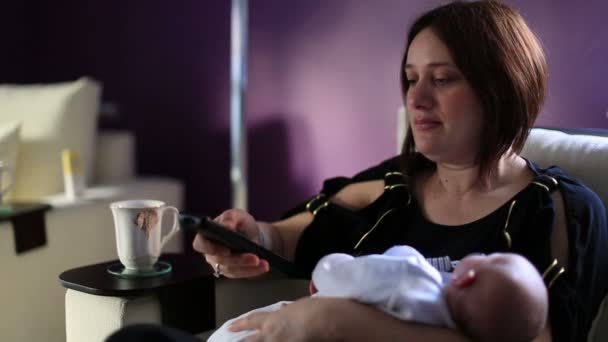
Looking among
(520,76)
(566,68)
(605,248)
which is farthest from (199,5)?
(605,248)

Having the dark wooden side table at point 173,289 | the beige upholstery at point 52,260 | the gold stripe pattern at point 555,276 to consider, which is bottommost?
the beige upholstery at point 52,260

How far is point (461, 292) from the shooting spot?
1.06 metres

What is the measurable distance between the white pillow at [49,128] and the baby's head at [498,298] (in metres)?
1.76

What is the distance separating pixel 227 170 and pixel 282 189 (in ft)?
1.18

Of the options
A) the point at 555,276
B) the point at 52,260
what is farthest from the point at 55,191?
the point at 555,276

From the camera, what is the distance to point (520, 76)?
4.42ft

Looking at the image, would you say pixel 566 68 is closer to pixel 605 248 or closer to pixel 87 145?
pixel 605 248

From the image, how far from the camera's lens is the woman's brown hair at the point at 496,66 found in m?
1.34

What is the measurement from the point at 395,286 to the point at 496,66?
504 millimetres

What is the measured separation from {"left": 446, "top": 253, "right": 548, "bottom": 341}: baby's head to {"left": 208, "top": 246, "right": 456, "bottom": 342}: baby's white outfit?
0.03 m

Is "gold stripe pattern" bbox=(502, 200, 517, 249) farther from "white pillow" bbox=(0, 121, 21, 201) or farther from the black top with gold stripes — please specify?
"white pillow" bbox=(0, 121, 21, 201)

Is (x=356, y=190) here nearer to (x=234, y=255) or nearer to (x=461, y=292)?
(x=234, y=255)

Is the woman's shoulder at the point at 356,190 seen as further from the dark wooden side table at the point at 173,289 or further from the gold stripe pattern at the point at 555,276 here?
the gold stripe pattern at the point at 555,276

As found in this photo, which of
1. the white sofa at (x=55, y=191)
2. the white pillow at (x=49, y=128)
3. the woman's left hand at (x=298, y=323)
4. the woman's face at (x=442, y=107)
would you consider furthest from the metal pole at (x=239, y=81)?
the woman's left hand at (x=298, y=323)
